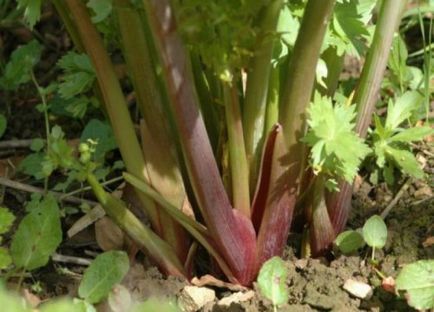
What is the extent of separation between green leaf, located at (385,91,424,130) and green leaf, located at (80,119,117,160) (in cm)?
50

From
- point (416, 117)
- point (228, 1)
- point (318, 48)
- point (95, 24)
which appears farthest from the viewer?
point (416, 117)

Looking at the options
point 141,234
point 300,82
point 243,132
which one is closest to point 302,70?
point 300,82

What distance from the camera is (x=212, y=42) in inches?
47.2

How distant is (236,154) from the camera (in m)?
1.41

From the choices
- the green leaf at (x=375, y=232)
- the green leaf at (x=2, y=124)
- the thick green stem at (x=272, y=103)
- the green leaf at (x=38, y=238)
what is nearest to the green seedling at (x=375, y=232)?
the green leaf at (x=375, y=232)

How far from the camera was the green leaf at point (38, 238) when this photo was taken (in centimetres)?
Answer: 149

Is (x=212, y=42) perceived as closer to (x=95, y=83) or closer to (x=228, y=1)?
(x=228, y=1)

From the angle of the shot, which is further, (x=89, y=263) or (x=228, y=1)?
(x=89, y=263)

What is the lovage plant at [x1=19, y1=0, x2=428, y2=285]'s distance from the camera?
1.34 m

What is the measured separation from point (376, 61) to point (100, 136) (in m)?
0.55

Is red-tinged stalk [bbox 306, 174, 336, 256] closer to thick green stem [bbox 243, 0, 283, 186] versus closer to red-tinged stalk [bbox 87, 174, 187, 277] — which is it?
thick green stem [bbox 243, 0, 283, 186]

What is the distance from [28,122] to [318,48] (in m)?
0.80

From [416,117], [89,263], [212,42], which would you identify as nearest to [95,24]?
[212,42]

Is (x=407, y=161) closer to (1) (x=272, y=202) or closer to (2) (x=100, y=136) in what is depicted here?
(1) (x=272, y=202)
